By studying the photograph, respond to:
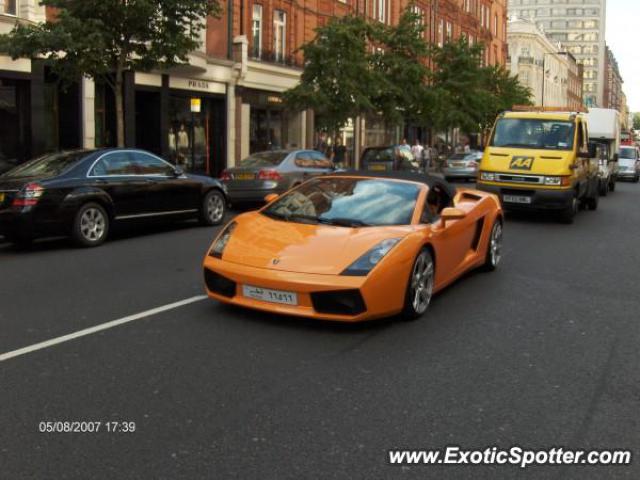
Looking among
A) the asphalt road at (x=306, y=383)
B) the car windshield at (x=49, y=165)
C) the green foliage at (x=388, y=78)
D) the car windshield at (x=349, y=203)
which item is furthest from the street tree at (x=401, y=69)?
the asphalt road at (x=306, y=383)

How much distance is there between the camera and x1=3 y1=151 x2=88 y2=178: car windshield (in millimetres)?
11117

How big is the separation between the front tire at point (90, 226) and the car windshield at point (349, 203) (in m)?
4.63

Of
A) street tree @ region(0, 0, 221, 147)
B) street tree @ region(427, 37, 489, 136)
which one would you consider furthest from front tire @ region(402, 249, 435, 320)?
street tree @ region(427, 37, 489, 136)

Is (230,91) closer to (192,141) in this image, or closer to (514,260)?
(192,141)

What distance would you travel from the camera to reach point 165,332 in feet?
19.6

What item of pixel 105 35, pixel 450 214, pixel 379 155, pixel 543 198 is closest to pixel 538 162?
pixel 543 198

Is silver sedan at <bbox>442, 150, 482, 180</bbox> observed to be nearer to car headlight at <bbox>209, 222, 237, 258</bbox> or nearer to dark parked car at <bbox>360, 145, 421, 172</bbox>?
dark parked car at <bbox>360, 145, 421, 172</bbox>

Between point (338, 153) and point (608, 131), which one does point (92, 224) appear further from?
point (338, 153)

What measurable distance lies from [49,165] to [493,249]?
6.78 meters

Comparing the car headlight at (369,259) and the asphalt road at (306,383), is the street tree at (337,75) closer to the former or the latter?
the asphalt road at (306,383)

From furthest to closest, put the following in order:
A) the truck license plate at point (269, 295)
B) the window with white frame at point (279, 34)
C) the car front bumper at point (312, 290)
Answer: the window with white frame at point (279, 34) < the truck license plate at point (269, 295) < the car front bumper at point (312, 290)

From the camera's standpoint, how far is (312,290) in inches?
231

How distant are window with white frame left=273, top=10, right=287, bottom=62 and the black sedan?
1903 centimetres

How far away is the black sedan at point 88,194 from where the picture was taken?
10.5 m
